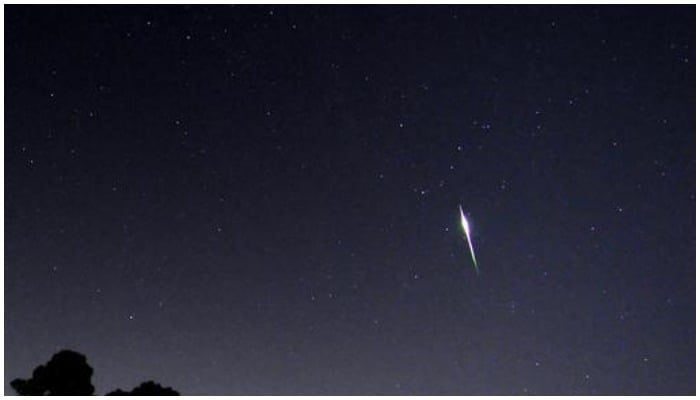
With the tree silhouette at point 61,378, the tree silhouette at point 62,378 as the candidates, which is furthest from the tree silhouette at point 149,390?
the tree silhouette at point 61,378

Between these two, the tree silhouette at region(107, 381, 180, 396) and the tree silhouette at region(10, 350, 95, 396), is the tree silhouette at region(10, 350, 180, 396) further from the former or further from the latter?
the tree silhouette at region(107, 381, 180, 396)

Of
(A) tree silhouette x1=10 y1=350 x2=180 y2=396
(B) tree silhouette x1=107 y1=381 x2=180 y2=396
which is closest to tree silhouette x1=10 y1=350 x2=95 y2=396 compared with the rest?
(A) tree silhouette x1=10 y1=350 x2=180 y2=396

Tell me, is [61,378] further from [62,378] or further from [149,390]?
[149,390]

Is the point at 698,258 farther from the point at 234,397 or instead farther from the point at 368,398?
the point at 234,397

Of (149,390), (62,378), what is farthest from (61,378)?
(149,390)

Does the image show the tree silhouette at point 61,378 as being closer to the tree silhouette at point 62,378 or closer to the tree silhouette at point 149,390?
the tree silhouette at point 62,378

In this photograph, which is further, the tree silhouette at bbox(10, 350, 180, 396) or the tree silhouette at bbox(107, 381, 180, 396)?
the tree silhouette at bbox(107, 381, 180, 396)

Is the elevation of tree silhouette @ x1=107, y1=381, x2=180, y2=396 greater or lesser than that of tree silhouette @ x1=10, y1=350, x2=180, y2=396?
lesser
